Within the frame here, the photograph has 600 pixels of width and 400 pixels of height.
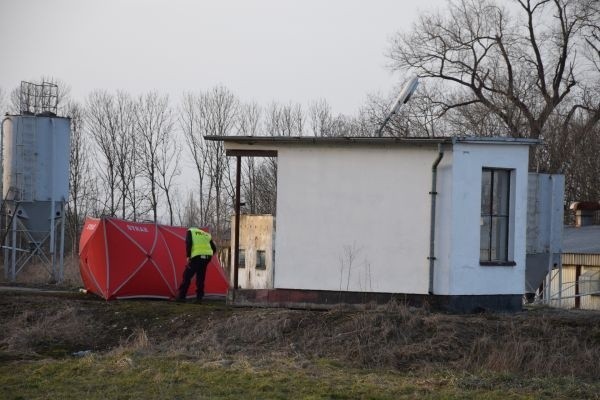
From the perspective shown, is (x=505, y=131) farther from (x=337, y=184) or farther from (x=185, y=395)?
(x=185, y=395)

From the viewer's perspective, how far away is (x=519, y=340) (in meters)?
14.6

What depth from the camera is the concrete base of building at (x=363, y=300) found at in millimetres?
18234

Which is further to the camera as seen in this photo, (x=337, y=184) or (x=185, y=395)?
(x=337, y=184)

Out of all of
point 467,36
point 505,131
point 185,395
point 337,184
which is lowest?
point 185,395

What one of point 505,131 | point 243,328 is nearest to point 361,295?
point 243,328

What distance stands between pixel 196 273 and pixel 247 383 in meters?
9.27

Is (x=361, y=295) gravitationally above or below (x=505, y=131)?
below

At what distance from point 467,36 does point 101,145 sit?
Result: 826 inches

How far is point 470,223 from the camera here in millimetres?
18344

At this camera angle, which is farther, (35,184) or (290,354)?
(35,184)

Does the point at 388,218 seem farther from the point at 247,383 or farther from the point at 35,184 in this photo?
the point at 35,184

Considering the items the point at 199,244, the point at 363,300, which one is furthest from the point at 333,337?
the point at 199,244

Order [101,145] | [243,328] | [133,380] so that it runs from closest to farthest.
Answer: [133,380] → [243,328] → [101,145]

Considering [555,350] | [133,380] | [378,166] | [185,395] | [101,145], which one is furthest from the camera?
[101,145]
